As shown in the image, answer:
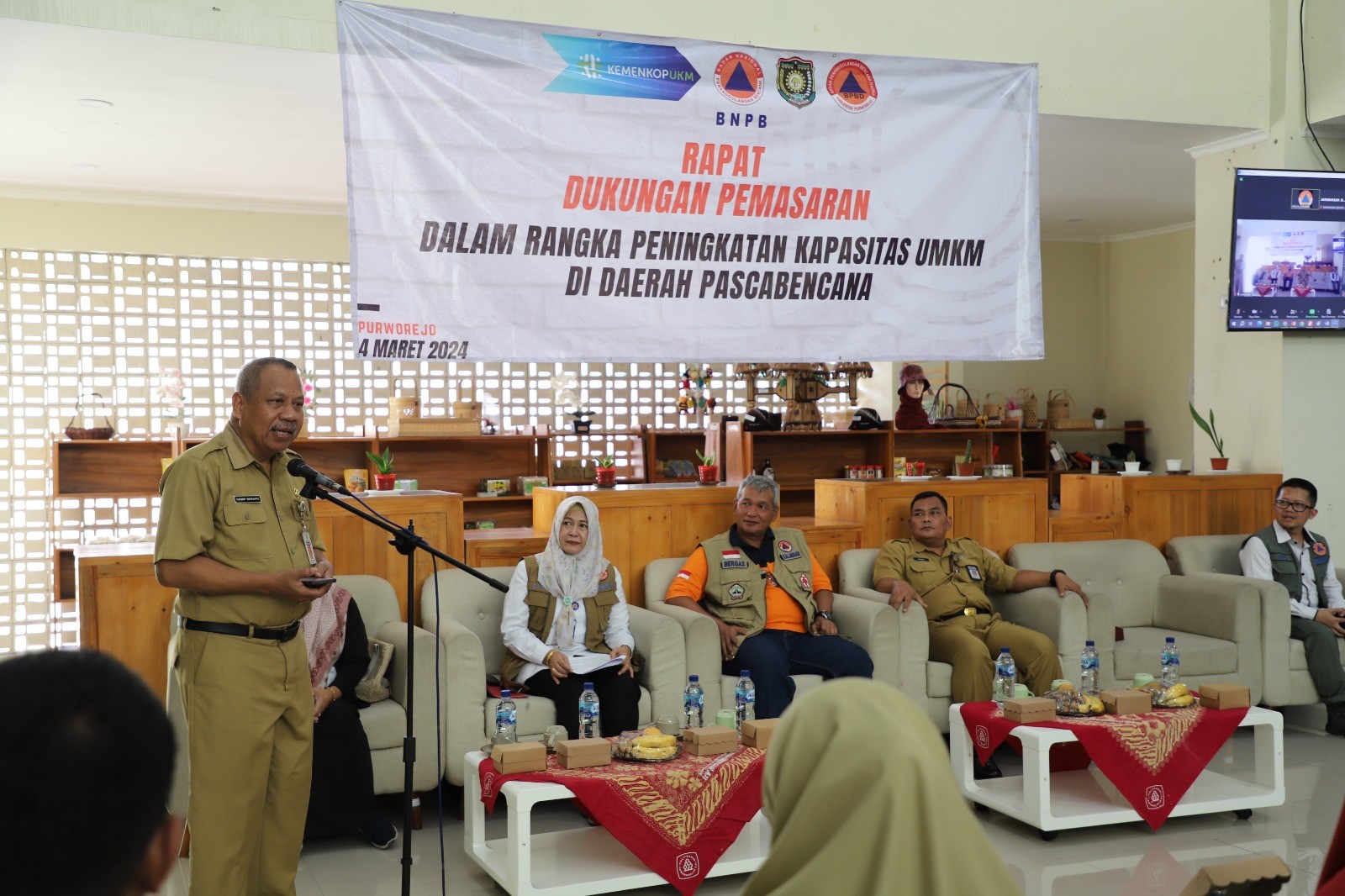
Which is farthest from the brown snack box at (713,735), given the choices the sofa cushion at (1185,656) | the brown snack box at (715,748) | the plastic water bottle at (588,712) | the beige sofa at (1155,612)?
the sofa cushion at (1185,656)

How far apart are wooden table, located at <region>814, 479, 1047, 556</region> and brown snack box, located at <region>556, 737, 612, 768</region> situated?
2.24 metres

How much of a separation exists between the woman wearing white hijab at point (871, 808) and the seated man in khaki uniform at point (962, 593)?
3.71 meters

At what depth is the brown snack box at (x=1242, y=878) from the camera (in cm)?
180

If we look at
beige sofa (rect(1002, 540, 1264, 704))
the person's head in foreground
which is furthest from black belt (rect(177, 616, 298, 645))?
beige sofa (rect(1002, 540, 1264, 704))

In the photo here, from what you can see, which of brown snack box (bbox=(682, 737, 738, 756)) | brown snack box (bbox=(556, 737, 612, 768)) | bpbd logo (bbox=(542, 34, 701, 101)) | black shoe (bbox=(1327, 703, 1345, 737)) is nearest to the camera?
brown snack box (bbox=(556, 737, 612, 768))

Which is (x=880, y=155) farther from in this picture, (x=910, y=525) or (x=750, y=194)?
(x=910, y=525)

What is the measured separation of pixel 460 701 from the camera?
4184 millimetres

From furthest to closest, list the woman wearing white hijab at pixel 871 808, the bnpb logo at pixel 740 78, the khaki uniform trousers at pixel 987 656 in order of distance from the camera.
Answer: the khaki uniform trousers at pixel 987 656
the bnpb logo at pixel 740 78
the woman wearing white hijab at pixel 871 808

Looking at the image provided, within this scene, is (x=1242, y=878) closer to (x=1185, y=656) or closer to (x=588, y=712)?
(x=588, y=712)

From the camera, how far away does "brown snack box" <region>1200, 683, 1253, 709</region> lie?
4164 millimetres

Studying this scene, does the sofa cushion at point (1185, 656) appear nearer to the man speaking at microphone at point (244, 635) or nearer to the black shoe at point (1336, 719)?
the black shoe at point (1336, 719)

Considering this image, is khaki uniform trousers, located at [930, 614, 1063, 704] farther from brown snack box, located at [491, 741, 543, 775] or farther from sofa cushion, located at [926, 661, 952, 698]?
brown snack box, located at [491, 741, 543, 775]

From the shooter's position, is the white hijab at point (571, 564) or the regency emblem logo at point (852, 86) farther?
the regency emblem logo at point (852, 86)

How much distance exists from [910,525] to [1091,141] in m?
2.45
